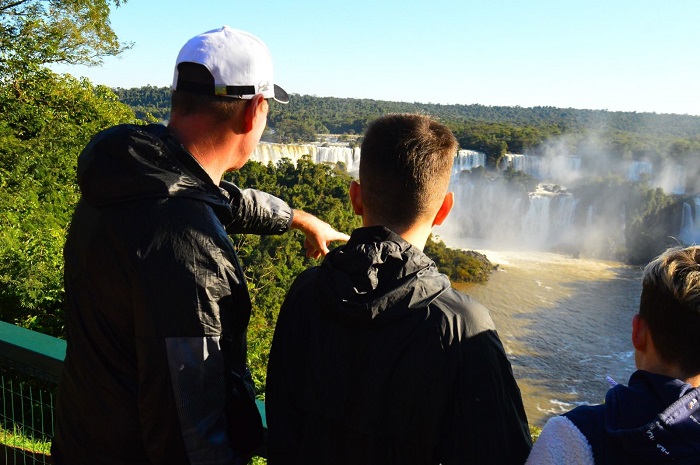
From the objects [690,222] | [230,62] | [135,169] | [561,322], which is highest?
[230,62]

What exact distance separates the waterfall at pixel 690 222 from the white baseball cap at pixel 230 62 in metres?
34.3

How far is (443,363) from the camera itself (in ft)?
4.11

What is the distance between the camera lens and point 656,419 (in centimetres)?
117

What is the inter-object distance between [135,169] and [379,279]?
0.58m

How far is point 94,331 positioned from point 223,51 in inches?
28.3

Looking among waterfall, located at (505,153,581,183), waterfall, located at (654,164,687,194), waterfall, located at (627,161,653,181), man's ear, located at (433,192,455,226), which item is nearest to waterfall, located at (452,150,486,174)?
waterfall, located at (505,153,581,183)

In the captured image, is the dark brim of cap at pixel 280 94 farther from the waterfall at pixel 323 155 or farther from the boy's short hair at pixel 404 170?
the waterfall at pixel 323 155

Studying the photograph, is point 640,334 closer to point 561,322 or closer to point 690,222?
point 561,322

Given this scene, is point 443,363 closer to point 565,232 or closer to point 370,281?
point 370,281

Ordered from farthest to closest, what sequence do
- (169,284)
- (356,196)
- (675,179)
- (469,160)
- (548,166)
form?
(548,166) < (675,179) < (469,160) < (356,196) < (169,284)

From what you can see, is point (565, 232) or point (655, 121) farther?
point (655, 121)

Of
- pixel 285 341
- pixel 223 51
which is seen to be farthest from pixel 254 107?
pixel 285 341

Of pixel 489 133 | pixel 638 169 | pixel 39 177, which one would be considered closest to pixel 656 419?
pixel 39 177

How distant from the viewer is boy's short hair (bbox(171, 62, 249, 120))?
1454 millimetres
